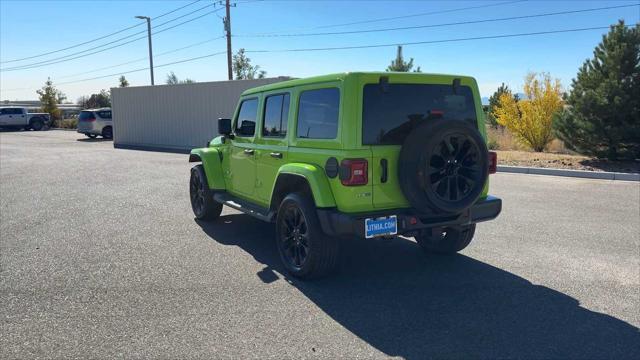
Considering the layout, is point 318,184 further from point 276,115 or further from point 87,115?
point 87,115

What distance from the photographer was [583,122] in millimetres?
12602

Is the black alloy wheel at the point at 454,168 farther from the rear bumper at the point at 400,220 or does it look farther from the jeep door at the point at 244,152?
the jeep door at the point at 244,152

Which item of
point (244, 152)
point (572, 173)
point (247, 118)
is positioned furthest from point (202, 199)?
point (572, 173)

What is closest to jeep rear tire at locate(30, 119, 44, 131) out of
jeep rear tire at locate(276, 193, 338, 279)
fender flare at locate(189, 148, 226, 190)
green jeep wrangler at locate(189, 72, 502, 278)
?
fender flare at locate(189, 148, 226, 190)

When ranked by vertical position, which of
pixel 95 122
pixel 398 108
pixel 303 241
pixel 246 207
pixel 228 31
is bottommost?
pixel 303 241

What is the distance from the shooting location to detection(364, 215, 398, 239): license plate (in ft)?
13.1

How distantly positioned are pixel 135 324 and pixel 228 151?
3.15m

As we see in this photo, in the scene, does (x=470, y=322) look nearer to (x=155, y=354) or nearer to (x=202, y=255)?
(x=155, y=354)

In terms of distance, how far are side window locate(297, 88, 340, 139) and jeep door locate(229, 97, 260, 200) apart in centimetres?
110

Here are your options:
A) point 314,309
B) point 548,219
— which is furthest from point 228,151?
point 548,219

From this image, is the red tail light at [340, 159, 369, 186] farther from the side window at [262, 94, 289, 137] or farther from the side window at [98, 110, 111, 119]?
the side window at [98, 110, 111, 119]

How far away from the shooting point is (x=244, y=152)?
5848 millimetres

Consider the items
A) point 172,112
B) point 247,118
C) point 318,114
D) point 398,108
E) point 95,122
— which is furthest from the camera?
point 95,122

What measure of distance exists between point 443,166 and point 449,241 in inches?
58.2
